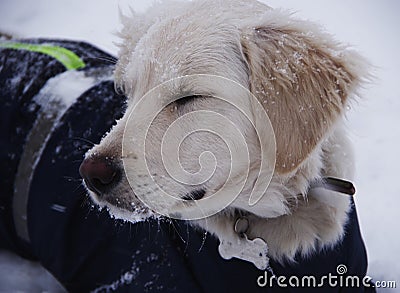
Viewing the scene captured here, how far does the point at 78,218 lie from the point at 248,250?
80cm

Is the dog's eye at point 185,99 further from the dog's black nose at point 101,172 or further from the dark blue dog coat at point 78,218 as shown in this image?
the dark blue dog coat at point 78,218

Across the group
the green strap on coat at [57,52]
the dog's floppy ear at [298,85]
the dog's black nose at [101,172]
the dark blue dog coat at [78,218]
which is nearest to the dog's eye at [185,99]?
the dog's floppy ear at [298,85]

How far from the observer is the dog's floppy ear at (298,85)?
1757mm

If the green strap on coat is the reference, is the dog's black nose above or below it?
below

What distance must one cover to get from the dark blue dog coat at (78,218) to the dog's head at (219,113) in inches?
11.0

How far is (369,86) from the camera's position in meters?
1.92

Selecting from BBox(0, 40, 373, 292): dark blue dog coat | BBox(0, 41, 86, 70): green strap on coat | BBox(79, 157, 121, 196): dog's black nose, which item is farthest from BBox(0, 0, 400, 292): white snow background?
BBox(79, 157, 121, 196): dog's black nose

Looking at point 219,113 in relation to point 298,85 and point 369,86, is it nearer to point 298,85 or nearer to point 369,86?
point 298,85

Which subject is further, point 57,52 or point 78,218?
point 57,52

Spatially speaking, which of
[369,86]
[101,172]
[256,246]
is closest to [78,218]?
[101,172]

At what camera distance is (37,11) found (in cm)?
520

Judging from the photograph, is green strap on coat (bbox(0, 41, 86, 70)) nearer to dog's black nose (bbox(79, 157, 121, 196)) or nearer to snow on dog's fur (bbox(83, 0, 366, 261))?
snow on dog's fur (bbox(83, 0, 366, 261))

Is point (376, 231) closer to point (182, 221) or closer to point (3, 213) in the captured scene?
point (182, 221)

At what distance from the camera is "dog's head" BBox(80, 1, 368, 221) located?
175 centimetres
